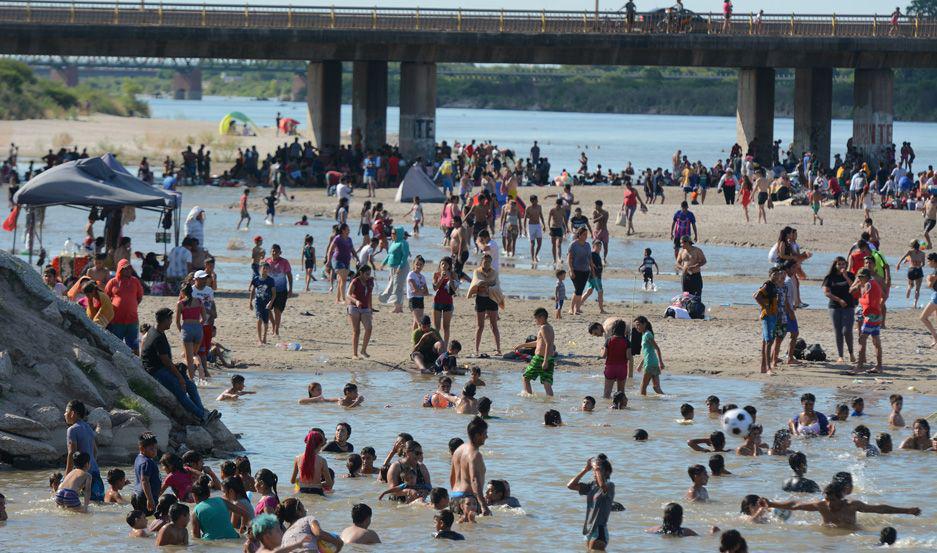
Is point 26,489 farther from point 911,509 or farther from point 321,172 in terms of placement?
point 321,172

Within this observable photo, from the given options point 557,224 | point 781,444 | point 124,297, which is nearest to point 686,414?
point 781,444

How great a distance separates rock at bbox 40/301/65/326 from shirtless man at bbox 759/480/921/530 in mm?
7579

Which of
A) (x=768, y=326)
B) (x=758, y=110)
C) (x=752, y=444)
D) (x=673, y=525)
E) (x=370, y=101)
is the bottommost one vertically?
(x=673, y=525)

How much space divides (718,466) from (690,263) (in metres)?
8.21

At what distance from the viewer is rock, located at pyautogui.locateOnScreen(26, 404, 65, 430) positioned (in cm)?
1529

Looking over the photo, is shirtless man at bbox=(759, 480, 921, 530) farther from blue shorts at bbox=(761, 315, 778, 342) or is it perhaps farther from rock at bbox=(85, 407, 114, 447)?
rock at bbox=(85, 407, 114, 447)

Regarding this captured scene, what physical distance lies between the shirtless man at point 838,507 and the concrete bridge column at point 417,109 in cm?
4008

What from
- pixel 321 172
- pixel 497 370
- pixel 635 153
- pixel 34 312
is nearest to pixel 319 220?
pixel 321 172

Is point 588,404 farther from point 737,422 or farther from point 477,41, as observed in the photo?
point 477,41

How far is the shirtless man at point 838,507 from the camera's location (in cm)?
1382

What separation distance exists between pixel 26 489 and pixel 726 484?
6.88 m

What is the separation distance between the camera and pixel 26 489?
48.3 feet

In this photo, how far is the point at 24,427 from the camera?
1530 cm

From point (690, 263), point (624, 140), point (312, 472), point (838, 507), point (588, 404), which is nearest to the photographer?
point (838, 507)
